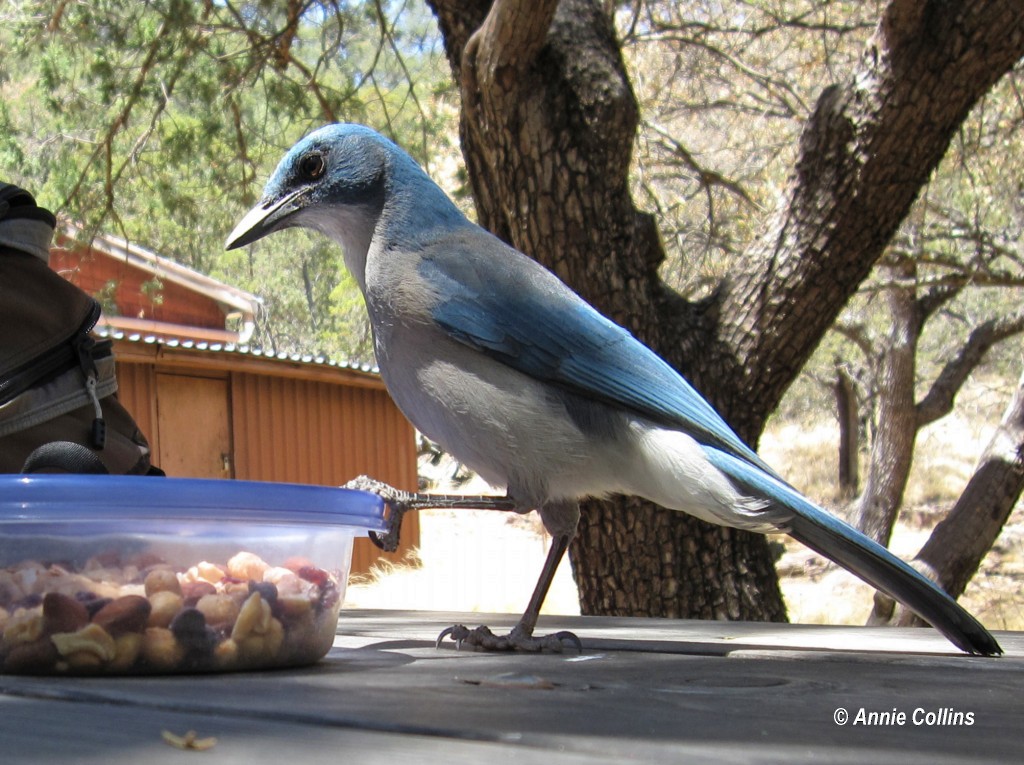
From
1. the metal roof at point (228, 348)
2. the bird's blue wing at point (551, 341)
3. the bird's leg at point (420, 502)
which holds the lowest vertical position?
the bird's leg at point (420, 502)

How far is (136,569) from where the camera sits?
162 cm

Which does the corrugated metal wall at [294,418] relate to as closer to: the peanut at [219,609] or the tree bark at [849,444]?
the tree bark at [849,444]

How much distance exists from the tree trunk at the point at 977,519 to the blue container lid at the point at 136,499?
6138 millimetres

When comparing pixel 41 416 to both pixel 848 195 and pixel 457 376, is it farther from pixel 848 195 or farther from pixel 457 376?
pixel 848 195

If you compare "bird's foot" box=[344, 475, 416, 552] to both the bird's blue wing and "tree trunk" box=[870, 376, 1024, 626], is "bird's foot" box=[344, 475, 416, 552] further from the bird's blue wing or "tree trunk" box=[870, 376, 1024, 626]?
"tree trunk" box=[870, 376, 1024, 626]

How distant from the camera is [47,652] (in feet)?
5.25

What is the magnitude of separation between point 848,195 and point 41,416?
314 centimetres

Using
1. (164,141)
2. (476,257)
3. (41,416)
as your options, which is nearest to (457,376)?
(476,257)

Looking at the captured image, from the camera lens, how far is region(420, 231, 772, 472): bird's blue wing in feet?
8.23

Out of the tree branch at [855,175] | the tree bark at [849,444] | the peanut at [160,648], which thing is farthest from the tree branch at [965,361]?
the tree bark at [849,444]

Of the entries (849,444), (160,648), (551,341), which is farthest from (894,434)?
(849,444)

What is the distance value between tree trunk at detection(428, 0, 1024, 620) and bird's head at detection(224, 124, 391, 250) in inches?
67.5

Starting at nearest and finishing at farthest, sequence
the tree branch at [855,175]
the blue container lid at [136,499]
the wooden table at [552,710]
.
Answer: the wooden table at [552,710] → the blue container lid at [136,499] → the tree branch at [855,175]

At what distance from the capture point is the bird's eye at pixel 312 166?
2.79 metres
